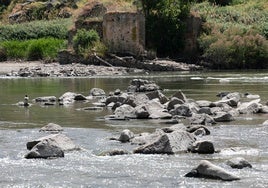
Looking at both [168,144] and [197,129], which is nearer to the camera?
[168,144]

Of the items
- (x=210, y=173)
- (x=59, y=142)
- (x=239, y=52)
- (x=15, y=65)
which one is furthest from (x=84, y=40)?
(x=210, y=173)

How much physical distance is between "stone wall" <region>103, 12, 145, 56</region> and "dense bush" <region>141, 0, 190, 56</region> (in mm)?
2866

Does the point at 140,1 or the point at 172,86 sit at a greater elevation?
the point at 140,1

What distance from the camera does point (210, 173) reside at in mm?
15078

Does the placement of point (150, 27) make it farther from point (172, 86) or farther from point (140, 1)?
point (172, 86)

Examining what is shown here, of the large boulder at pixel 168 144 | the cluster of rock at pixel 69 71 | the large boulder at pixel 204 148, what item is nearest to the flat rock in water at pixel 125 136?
the large boulder at pixel 168 144

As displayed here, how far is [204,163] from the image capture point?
15.3 m

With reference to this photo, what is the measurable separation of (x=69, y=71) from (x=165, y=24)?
17.0 m

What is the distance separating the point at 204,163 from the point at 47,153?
4585 mm

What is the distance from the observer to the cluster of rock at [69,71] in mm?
62062

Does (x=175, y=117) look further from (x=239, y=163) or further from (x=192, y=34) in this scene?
(x=192, y=34)

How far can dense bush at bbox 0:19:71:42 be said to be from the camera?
286ft

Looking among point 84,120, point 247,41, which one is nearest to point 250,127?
point 84,120

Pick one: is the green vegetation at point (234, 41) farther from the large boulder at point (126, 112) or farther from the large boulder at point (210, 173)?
the large boulder at point (210, 173)
